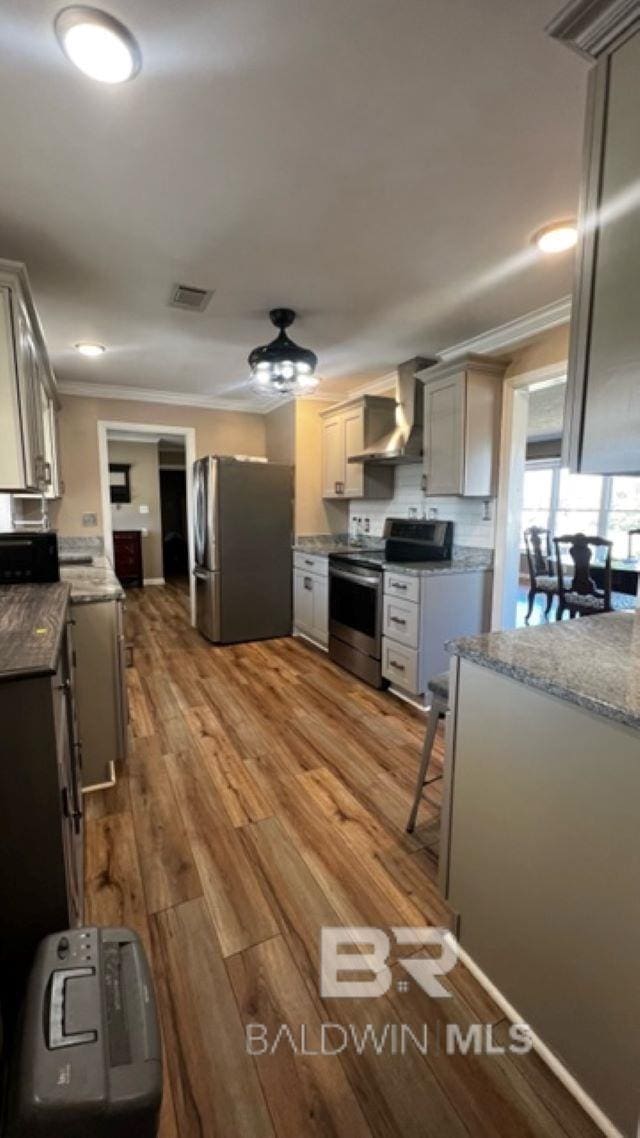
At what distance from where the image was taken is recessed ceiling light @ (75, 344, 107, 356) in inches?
135

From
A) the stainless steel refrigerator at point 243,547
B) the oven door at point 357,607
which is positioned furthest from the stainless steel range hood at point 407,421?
the stainless steel refrigerator at point 243,547

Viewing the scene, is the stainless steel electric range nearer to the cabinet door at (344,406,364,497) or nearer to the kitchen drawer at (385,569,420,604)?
the kitchen drawer at (385,569,420,604)

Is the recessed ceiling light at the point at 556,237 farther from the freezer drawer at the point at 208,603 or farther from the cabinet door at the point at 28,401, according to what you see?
the freezer drawer at the point at 208,603

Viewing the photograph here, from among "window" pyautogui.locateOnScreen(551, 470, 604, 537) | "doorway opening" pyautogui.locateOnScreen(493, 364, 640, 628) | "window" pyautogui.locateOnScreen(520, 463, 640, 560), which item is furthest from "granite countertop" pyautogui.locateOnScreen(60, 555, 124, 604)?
"window" pyautogui.locateOnScreen(551, 470, 604, 537)

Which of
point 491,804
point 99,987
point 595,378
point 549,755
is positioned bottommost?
point 99,987

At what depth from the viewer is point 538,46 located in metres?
1.17

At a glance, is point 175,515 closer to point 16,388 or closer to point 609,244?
point 16,388

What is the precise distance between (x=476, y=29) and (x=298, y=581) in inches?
148

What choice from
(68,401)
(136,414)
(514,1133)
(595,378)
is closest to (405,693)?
(514,1133)

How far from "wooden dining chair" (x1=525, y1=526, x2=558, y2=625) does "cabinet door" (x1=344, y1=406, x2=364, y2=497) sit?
2.45m

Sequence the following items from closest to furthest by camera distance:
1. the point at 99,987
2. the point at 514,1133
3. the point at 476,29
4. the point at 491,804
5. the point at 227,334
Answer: the point at 99,987 → the point at 514,1133 → the point at 476,29 → the point at 491,804 → the point at 227,334

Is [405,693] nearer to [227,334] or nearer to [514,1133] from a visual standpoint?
[514,1133]

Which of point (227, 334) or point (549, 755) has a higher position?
point (227, 334)

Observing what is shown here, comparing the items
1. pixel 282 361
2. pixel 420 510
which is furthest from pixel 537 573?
pixel 282 361
